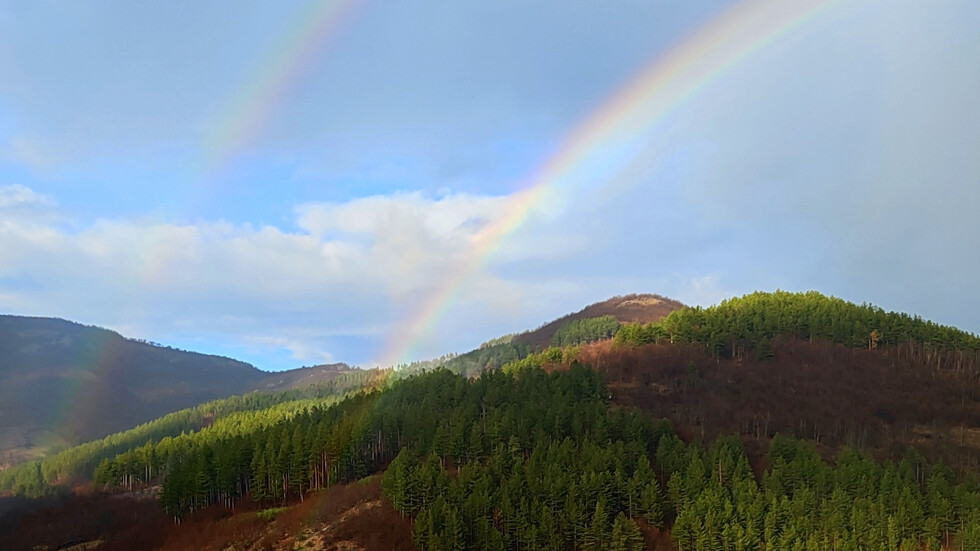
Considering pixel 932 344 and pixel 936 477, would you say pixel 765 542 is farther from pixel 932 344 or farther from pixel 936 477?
pixel 932 344

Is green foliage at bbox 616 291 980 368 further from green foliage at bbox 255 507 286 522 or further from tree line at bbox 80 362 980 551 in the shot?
green foliage at bbox 255 507 286 522

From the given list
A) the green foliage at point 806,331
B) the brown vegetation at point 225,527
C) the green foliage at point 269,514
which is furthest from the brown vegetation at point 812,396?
the green foliage at point 269,514

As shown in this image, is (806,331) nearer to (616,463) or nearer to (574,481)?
(616,463)

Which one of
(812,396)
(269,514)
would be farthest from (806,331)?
(269,514)

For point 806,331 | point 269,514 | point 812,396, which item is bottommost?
point 269,514

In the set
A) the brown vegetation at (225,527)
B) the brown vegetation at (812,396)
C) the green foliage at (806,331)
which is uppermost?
the green foliage at (806,331)

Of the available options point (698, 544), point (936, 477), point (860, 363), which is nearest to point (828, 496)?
point (936, 477)

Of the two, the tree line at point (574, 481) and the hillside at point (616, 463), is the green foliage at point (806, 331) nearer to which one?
the hillside at point (616, 463)

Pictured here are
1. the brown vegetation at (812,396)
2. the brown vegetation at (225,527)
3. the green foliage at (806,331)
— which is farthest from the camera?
the green foliage at (806,331)

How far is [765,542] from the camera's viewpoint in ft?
239

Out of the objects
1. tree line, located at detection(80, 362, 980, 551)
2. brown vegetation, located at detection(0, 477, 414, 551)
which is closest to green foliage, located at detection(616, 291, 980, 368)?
tree line, located at detection(80, 362, 980, 551)

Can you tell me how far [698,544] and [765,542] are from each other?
25.7 ft

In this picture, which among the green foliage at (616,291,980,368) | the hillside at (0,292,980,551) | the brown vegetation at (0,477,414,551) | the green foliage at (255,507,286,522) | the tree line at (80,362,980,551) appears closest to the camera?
the tree line at (80,362,980,551)

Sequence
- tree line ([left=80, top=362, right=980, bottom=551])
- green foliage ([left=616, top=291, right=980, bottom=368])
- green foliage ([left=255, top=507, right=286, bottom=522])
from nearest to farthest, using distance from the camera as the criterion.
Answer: tree line ([left=80, top=362, right=980, bottom=551]) → green foliage ([left=255, top=507, right=286, bottom=522]) → green foliage ([left=616, top=291, right=980, bottom=368])
